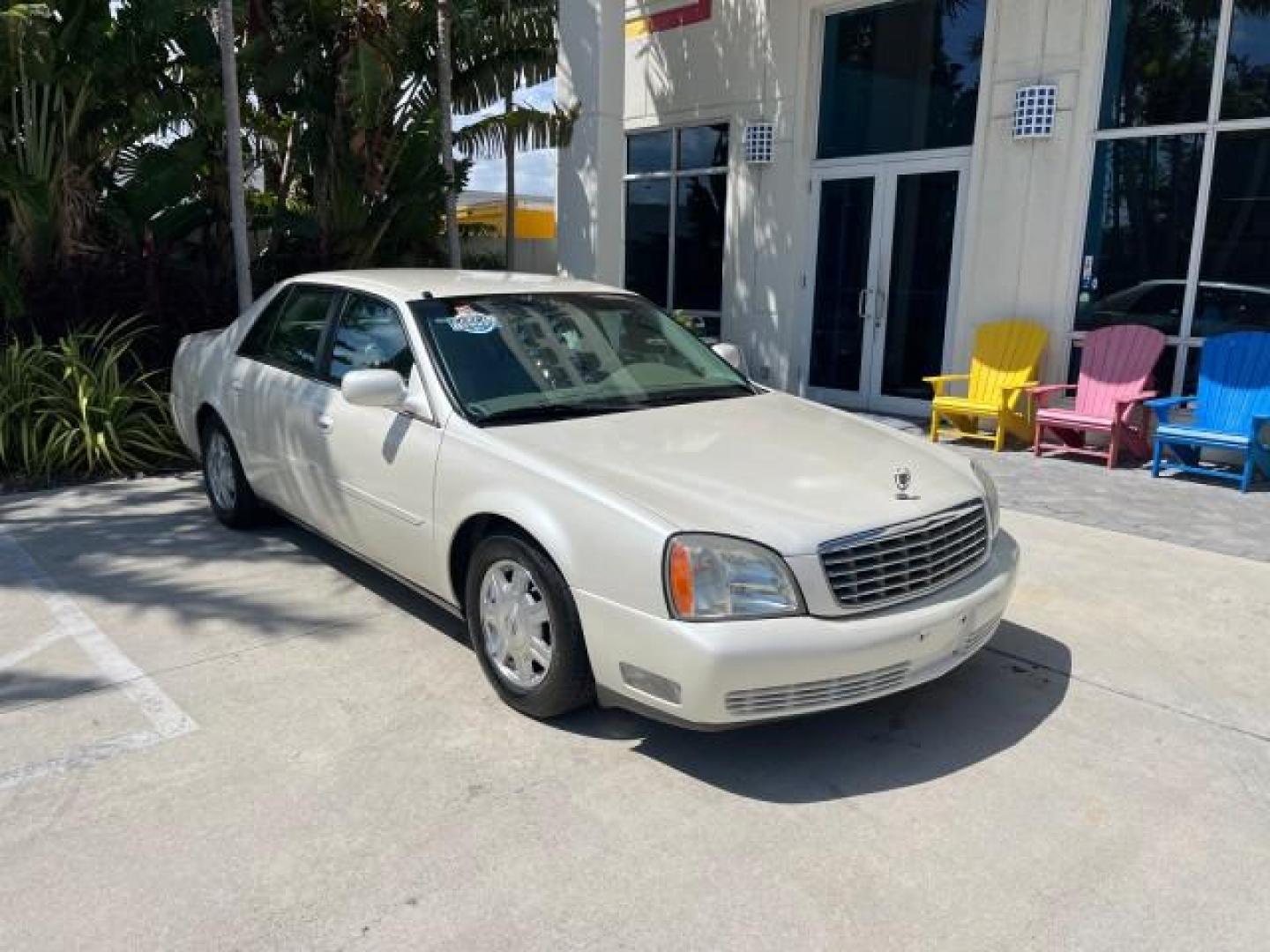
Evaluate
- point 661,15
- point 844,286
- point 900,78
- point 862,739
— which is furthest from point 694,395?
point 661,15

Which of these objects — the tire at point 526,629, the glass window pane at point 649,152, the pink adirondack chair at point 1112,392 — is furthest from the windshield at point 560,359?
the glass window pane at point 649,152

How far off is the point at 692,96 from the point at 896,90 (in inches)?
104

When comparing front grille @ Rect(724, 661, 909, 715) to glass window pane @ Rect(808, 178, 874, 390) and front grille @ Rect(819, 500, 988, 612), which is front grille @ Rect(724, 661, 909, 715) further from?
glass window pane @ Rect(808, 178, 874, 390)

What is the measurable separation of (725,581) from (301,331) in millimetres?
3148

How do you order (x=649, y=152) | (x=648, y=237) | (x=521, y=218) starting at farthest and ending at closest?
1. (x=521, y=218)
2. (x=648, y=237)
3. (x=649, y=152)

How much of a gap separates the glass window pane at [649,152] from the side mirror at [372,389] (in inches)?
357

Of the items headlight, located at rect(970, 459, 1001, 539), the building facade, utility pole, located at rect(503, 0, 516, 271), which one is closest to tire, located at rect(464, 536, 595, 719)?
headlight, located at rect(970, 459, 1001, 539)

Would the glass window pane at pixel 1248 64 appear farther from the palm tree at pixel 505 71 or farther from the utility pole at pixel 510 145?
the utility pole at pixel 510 145

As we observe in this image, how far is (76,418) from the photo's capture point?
25.1 feet

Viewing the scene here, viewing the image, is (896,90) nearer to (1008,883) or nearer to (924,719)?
(924,719)

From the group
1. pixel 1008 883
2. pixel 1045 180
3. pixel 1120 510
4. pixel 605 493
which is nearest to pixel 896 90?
pixel 1045 180

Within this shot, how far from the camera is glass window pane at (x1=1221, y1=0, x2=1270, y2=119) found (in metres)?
7.61

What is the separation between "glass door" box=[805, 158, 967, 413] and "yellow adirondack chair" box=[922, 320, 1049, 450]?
32.0 inches

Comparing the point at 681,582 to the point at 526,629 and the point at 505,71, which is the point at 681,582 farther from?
the point at 505,71
